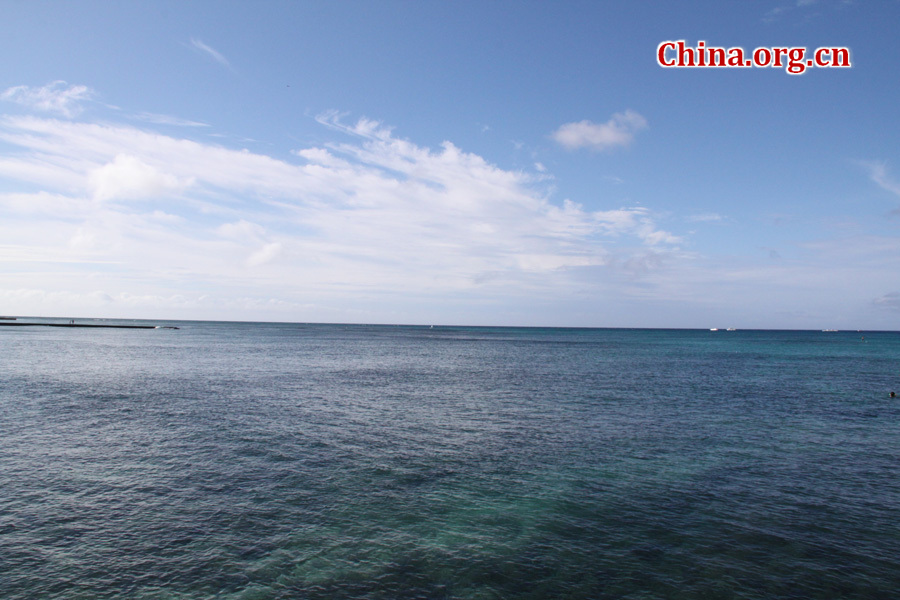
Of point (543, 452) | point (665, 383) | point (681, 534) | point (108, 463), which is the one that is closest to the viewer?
point (681, 534)

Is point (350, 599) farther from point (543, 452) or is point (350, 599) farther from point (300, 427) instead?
point (300, 427)

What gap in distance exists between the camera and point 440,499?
80.2ft

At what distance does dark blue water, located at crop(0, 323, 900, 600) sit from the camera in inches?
685

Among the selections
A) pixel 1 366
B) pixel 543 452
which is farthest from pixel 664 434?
pixel 1 366

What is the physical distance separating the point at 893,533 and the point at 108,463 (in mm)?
39814

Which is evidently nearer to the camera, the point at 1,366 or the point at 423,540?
the point at 423,540

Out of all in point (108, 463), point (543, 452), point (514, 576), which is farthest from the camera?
→ point (543, 452)

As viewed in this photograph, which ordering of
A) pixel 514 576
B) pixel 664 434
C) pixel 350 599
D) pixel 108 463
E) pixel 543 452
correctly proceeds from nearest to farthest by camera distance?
pixel 350 599
pixel 514 576
pixel 108 463
pixel 543 452
pixel 664 434

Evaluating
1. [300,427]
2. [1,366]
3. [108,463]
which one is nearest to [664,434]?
[300,427]

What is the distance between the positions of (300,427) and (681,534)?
28.7 meters

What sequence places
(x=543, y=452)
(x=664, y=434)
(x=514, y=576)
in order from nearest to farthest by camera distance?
1. (x=514, y=576)
2. (x=543, y=452)
3. (x=664, y=434)

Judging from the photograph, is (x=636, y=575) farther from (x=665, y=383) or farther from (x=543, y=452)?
(x=665, y=383)

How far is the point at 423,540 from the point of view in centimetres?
2016

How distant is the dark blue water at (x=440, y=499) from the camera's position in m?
17.4
